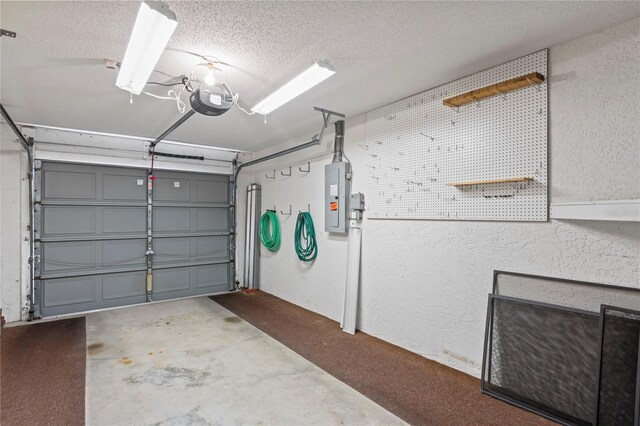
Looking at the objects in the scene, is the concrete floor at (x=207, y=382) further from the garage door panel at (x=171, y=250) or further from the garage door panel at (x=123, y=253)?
the garage door panel at (x=171, y=250)

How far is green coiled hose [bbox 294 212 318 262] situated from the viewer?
432cm

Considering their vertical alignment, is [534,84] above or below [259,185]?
above

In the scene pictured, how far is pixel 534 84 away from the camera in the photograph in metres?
2.20

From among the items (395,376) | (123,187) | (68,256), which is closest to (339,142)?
(395,376)

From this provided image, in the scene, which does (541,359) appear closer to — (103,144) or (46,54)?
(46,54)

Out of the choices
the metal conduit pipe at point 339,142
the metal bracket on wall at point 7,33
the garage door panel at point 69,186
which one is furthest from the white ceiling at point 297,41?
the garage door panel at point 69,186

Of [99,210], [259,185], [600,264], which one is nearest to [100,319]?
[99,210]

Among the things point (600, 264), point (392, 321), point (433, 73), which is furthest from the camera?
point (392, 321)

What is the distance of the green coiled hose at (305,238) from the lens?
4316 mm

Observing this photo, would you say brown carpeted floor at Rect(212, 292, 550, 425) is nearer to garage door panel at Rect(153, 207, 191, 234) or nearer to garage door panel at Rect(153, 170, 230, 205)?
garage door panel at Rect(153, 207, 191, 234)

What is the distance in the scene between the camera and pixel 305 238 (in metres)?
4.50

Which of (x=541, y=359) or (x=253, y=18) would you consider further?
(x=541, y=359)

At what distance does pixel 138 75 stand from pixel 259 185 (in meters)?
3.42

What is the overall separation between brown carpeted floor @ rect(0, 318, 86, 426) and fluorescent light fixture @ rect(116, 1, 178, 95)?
227 cm
